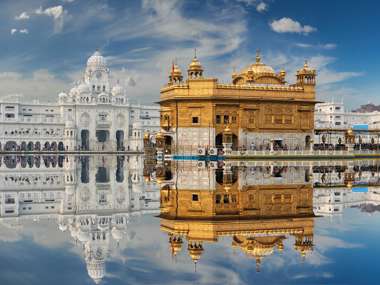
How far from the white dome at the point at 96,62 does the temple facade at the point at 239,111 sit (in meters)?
47.7

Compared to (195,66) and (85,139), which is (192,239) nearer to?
(195,66)

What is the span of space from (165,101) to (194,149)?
4828 millimetres

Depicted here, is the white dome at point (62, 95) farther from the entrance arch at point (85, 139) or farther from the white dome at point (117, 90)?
the white dome at point (117, 90)

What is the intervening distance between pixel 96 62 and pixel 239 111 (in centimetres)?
5406

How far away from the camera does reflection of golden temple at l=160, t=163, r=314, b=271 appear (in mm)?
7348

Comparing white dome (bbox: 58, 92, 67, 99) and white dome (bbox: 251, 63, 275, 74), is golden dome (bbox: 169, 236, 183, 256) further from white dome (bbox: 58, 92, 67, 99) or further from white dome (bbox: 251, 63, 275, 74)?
white dome (bbox: 58, 92, 67, 99)

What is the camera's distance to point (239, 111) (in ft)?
138

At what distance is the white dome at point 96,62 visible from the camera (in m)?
90.5

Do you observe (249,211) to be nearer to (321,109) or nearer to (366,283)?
(366,283)

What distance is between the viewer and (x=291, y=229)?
8703mm

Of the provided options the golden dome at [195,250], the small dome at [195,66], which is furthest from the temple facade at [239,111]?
the golden dome at [195,250]

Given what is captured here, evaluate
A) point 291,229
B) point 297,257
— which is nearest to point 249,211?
point 291,229

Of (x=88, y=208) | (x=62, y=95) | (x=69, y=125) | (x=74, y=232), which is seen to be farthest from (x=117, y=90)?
(x=74, y=232)

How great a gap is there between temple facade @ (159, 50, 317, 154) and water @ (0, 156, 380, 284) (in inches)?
1021
